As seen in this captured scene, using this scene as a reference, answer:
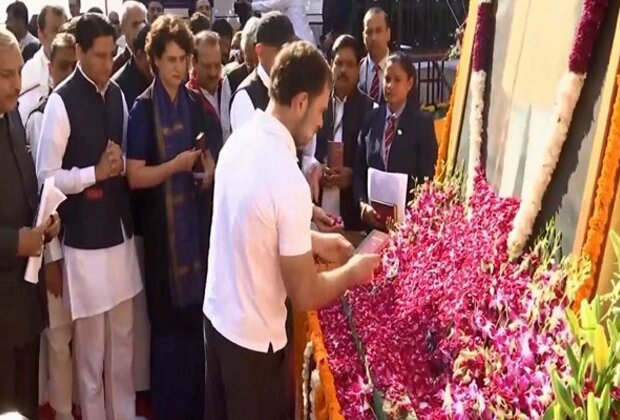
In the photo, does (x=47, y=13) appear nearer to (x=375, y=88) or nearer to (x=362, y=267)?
(x=375, y=88)

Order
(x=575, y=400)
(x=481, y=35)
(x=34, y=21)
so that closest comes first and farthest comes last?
(x=575, y=400) < (x=481, y=35) < (x=34, y=21)

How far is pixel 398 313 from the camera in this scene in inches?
109

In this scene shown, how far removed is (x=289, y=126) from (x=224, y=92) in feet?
8.19

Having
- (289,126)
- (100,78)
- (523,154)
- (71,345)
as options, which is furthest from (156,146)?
(523,154)

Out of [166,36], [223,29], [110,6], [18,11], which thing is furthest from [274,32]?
[110,6]

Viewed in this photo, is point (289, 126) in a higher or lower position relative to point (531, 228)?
higher

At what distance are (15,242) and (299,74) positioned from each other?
1.31m

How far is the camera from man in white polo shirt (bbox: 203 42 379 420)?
2543 millimetres

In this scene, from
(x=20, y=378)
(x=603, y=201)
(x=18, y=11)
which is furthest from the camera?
(x=18, y=11)

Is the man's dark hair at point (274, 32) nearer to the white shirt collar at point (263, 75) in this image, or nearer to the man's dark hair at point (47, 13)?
the white shirt collar at point (263, 75)

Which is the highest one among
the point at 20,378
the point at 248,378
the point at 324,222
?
the point at 324,222

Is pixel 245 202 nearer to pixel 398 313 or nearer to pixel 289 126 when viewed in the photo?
pixel 289 126

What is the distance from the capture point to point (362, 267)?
271 cm

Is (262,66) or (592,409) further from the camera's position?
(262,66)
